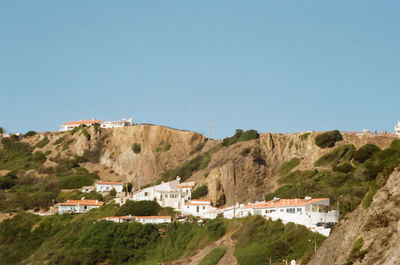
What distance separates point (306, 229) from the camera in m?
71.5

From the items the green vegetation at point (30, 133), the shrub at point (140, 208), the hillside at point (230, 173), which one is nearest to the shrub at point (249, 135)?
the hillside at point (230, 173)

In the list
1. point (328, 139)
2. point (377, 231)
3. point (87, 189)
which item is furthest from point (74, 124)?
point (377, 231)

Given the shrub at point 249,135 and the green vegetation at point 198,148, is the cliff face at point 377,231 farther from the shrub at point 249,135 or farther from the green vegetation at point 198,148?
the green vegetation at point 198,148

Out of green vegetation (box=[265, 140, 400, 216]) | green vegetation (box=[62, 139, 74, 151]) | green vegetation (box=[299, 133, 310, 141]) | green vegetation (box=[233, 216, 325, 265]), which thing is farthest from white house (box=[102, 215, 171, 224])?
green vegetation (box=[62, 139, 74, 151])

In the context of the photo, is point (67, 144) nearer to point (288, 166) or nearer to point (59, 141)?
point (59, 141)

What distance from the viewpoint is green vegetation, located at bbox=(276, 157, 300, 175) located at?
106000 mm

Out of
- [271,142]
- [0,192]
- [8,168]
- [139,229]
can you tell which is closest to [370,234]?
[139,229]

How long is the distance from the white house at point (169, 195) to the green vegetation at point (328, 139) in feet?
72.3

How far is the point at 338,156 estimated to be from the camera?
99.7 meters

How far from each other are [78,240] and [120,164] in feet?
145

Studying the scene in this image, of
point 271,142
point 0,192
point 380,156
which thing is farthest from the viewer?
point 0,192

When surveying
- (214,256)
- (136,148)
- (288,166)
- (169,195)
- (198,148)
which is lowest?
(214,256)

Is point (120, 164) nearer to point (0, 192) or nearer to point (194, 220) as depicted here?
point (0, 192)

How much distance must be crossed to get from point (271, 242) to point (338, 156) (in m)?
31.1
